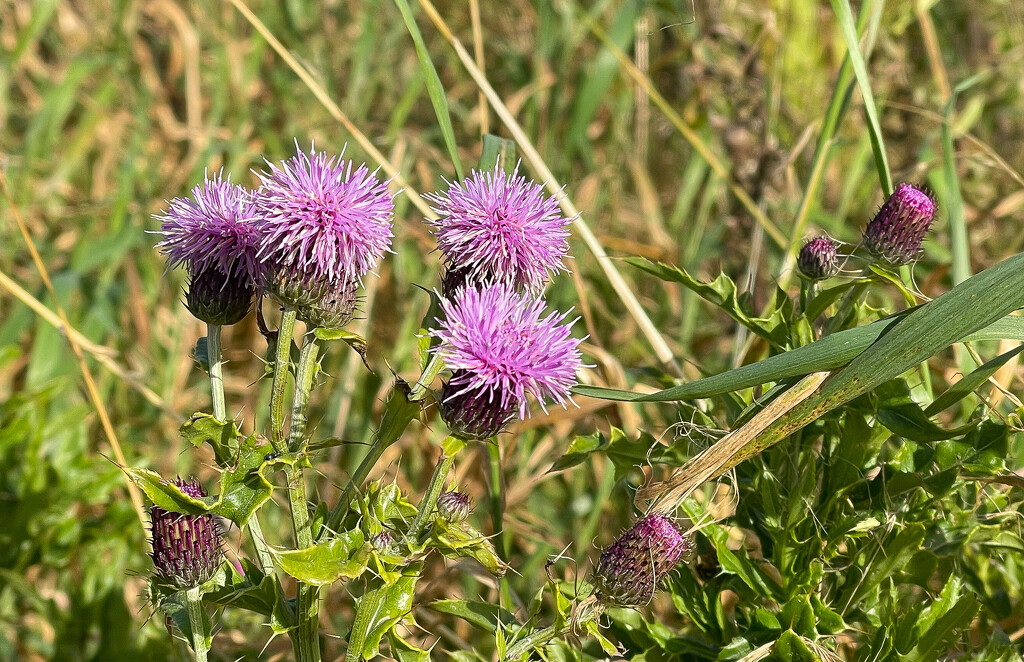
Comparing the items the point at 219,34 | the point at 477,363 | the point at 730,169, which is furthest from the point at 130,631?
the point at 219,34

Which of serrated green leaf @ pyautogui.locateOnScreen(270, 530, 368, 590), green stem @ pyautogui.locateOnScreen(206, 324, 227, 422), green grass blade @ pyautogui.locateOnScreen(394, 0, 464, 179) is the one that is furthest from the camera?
green grass blade @ pyautogui.locateOnScreen(394, 0, 464, 179)

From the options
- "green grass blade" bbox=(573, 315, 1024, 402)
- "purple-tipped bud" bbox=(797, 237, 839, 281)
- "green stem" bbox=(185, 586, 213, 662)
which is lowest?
"green stem" bbox=(185, 586, 213, 662)

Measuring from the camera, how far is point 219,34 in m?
3.76

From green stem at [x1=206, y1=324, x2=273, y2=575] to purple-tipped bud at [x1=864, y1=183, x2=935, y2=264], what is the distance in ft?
3.12

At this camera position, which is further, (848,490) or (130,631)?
(130,631)

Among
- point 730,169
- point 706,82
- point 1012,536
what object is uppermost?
point 706,82

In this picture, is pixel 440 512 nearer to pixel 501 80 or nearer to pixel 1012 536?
pixel 1012 536

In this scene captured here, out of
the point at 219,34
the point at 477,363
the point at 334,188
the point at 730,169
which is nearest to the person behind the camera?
the point at 477,363

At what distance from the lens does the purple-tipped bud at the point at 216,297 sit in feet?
4.26

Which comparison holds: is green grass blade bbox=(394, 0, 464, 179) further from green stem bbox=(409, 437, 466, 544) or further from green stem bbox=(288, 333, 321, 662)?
green stem bbox=(409, 437, 466, 544)

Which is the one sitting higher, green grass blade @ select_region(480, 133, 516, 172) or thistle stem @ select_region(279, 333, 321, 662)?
green grass blade @ select_region(480, 133, 516, 172)

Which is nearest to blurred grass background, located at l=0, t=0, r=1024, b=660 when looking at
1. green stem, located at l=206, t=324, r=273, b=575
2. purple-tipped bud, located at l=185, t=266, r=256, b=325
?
green stem, located at l=206, t=324, r=273, b=575

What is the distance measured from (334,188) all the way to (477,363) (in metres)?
0.31

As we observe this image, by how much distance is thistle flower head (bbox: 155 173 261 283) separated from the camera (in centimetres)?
131
